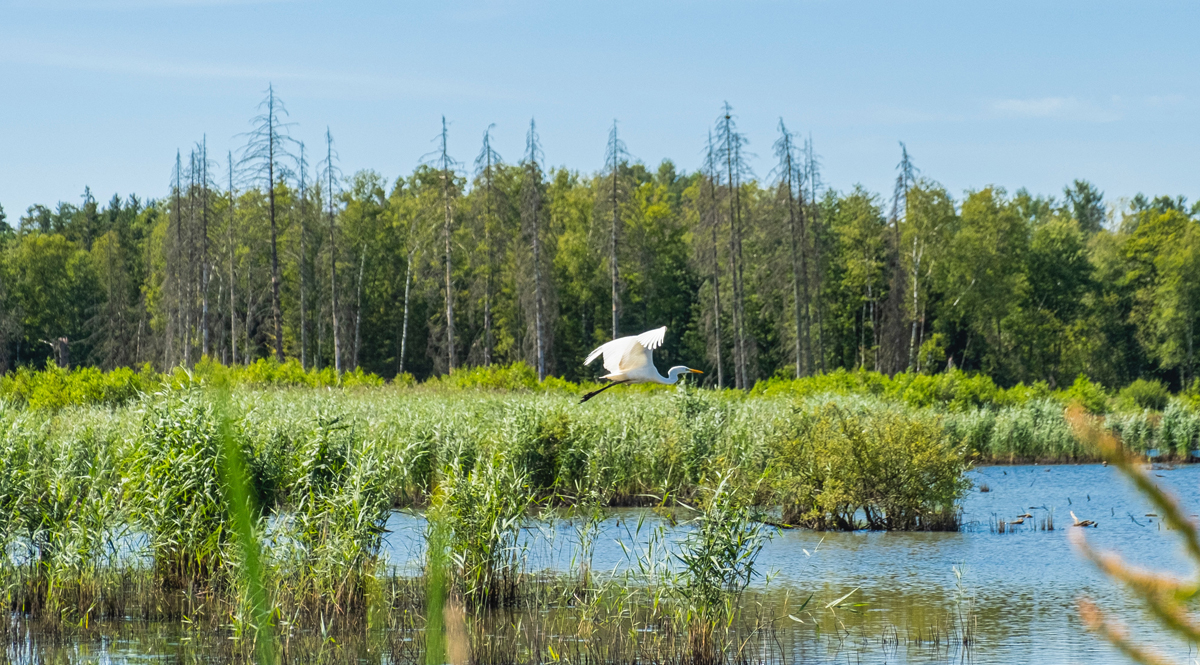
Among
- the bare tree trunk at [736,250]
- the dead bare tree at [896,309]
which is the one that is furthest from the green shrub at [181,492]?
the dead bare tree at [896,309]

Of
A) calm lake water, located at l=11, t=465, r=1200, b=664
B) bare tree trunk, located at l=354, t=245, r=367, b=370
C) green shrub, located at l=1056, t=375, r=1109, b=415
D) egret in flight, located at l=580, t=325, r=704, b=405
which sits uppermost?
bare tree trunk, located at l=354, t=245, r=367, b=370

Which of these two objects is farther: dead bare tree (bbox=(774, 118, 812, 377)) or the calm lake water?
dead bare tree (bbox=(774, 118, 812, 377))

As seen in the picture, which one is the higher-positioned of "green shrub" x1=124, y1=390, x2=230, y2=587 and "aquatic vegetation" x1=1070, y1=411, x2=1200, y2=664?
"aquatic vegetation" x1=1070, y1=411, x2=1200, y2=664

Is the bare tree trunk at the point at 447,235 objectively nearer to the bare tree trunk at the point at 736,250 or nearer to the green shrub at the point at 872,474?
the bare tree trunk at the point at 736,250

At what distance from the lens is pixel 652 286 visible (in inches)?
1970

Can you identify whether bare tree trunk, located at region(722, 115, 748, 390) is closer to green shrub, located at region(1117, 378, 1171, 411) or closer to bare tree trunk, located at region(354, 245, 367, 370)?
green shrub, located at region(1117, 378, 1171, 411)

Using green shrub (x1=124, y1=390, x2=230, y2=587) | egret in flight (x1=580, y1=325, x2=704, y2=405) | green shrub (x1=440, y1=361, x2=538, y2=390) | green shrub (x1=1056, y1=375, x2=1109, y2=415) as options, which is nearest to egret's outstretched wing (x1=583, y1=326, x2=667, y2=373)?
egret in flight (x1=580, y1=325, x2=704, y2=405)

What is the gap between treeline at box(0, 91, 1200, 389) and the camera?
1684 inches

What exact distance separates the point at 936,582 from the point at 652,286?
131ft

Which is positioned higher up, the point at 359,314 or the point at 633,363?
the point at 359,314

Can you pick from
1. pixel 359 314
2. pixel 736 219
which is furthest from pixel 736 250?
pixel 359 314

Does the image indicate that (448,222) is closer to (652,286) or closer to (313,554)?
(652,286)

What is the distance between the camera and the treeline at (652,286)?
42.8 meters

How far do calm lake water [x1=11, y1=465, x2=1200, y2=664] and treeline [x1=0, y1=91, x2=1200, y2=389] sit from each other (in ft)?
84.1
